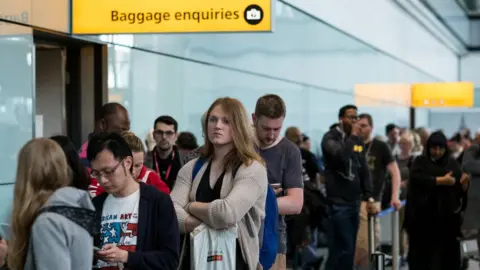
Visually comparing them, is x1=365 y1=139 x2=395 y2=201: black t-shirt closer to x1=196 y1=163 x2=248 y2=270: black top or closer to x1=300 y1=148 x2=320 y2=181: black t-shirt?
x1=300 y1=148 x2=320 y2=181: black t-shirt

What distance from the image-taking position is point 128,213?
5070 mm

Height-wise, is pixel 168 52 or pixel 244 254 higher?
pixel 168 52

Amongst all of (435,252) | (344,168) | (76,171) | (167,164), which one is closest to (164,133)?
(167,164)

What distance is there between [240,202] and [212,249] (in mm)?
289

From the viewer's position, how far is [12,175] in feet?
27.9

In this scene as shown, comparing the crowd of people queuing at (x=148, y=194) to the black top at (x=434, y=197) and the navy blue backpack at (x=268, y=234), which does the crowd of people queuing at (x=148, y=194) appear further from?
the black top at (x=434, y=197)

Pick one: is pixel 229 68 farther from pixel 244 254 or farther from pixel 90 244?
pixel 90 244

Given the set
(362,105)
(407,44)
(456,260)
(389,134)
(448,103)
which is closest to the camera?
(456,260)

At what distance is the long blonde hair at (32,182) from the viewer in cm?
423

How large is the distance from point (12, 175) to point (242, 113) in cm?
325

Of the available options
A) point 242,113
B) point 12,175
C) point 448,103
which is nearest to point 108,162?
point 242,113

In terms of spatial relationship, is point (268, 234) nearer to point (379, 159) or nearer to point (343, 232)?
point (343, 232)

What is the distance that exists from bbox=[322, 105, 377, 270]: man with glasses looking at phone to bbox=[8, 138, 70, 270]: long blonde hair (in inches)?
288

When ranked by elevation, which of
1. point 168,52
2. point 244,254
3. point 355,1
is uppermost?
point 355,1
